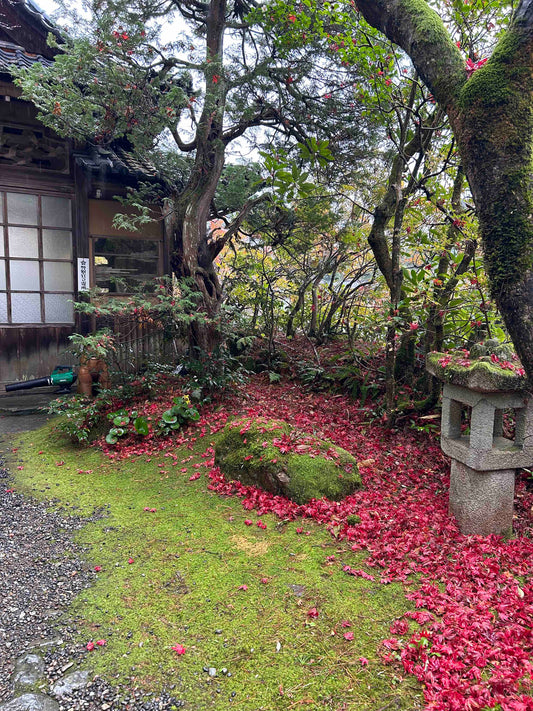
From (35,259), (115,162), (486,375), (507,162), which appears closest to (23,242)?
(35,259)

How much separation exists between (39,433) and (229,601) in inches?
164

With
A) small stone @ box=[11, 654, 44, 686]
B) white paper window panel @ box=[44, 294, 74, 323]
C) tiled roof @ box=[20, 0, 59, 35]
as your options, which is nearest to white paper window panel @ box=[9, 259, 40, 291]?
white paper window panel @ box=[44, 294, 74, 323]

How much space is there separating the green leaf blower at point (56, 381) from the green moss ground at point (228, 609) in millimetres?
3476

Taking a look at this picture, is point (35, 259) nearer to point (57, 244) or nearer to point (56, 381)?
point (57, 244)

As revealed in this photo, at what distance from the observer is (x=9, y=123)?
22.7 ft

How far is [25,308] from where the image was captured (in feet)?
24.2

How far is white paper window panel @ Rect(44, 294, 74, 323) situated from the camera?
7574 mm

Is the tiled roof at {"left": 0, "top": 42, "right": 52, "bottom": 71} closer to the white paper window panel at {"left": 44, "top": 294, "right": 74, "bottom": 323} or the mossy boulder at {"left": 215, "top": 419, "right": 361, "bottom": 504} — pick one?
the white paper window panel at {"left": 44, "top": 294, "right": 74, "bottom": 323}

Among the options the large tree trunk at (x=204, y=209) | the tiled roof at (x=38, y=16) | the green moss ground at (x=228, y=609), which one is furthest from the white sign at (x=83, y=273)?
the green moss ground at (x=228, y=609)

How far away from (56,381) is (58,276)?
1855 millimetres

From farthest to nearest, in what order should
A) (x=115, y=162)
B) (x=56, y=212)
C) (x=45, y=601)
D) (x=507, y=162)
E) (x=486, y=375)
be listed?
(x=56, y=212), (x=115, y=162), (x=486, y=375), (x=45, y=601), (x=507, y=162)

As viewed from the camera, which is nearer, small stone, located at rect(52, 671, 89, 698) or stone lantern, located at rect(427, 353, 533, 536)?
small stone, located at rect(52, 671, 89, 698)

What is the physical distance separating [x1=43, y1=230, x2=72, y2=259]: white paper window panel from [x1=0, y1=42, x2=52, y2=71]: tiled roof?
2383 millimetres

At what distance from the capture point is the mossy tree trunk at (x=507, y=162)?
176 centimetres
